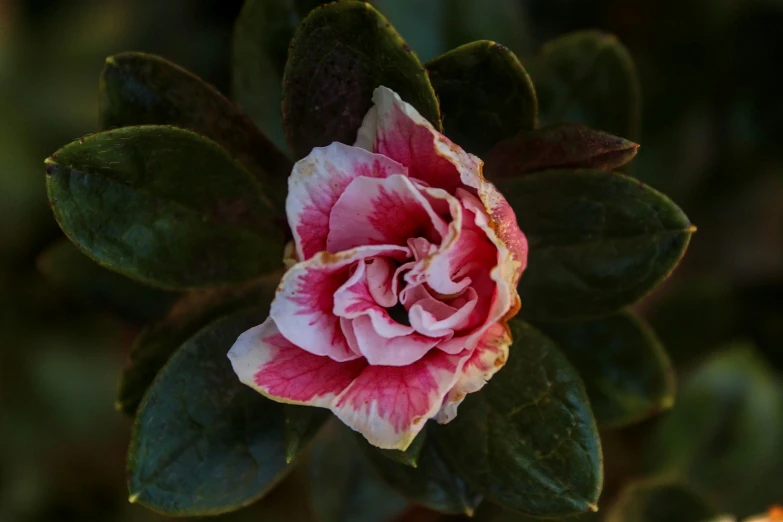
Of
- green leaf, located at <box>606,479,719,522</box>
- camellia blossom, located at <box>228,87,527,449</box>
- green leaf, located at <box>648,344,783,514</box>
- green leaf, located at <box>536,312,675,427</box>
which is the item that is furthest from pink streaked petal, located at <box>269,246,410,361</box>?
green leaf, located at <box>648,344,783,514</box>

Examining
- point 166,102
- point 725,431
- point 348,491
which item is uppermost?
point 166,102

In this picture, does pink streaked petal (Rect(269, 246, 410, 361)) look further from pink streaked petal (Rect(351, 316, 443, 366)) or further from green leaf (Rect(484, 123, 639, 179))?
green leaf (Rect(484, 123, 639, 179))

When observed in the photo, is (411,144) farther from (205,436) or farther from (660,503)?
(660,503)

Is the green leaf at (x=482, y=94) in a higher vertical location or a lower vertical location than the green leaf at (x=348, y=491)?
higher

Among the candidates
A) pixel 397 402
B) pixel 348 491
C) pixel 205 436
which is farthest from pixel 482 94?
pixel 348 491

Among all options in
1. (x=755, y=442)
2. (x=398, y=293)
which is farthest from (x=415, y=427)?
(x=755, y=442)

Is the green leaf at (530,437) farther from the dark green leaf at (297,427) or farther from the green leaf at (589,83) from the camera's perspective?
the green leaf at (589,83)

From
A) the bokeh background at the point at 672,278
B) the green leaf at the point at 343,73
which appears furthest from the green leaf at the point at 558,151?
the bokeh background at the point at 672,278
